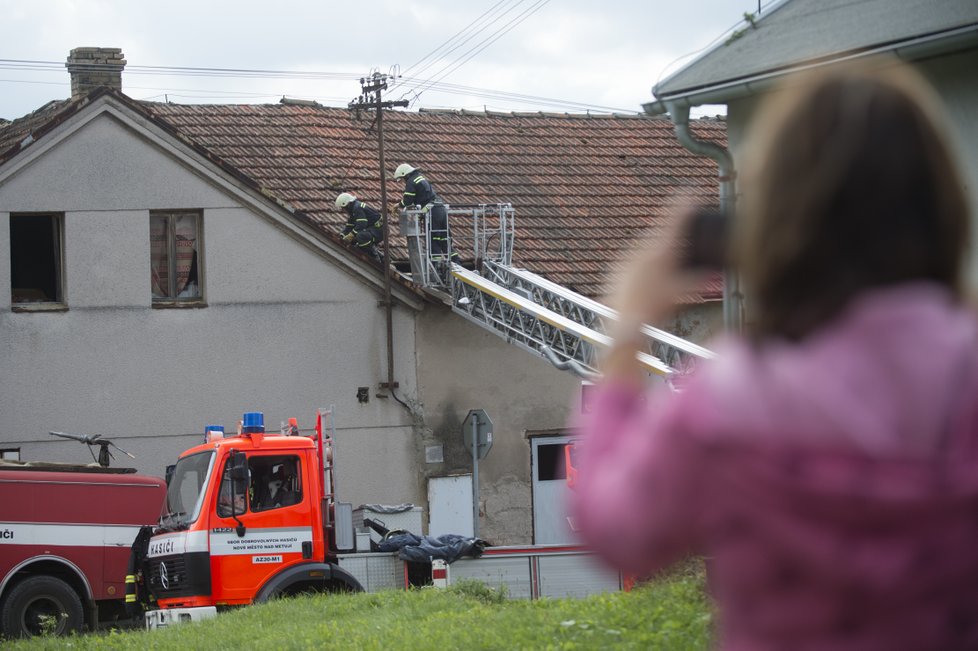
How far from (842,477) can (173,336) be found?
62.2 feet

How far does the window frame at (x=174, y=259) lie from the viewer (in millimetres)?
20250

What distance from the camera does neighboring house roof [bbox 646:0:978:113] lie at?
8.52 m

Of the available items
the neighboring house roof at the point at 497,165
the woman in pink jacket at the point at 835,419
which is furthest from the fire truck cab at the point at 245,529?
the woman in pink jacket at the point at 835,419

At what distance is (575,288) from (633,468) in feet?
65.4

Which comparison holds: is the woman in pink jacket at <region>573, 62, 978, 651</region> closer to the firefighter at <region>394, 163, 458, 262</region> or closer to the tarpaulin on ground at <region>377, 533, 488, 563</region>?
the tarpaulin on ground at <region>377, 533, 488, 563</region>

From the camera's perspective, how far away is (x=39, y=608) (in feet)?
53.1

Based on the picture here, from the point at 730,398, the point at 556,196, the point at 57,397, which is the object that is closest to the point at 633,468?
the point at 730,398

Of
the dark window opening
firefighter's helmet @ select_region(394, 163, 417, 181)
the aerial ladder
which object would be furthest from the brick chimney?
the dark window opening

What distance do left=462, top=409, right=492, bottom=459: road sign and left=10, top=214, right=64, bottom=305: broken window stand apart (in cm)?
616

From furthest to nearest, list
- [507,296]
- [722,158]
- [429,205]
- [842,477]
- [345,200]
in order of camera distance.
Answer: [345,200] → [429,205] → [507,296] → [722,158] → [842,477]

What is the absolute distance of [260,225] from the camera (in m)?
20.7

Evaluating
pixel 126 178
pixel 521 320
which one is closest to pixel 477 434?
pixel 521 320

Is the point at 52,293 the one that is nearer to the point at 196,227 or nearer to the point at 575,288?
the point at 196,227

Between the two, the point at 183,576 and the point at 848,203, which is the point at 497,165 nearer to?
the point at 183,576
